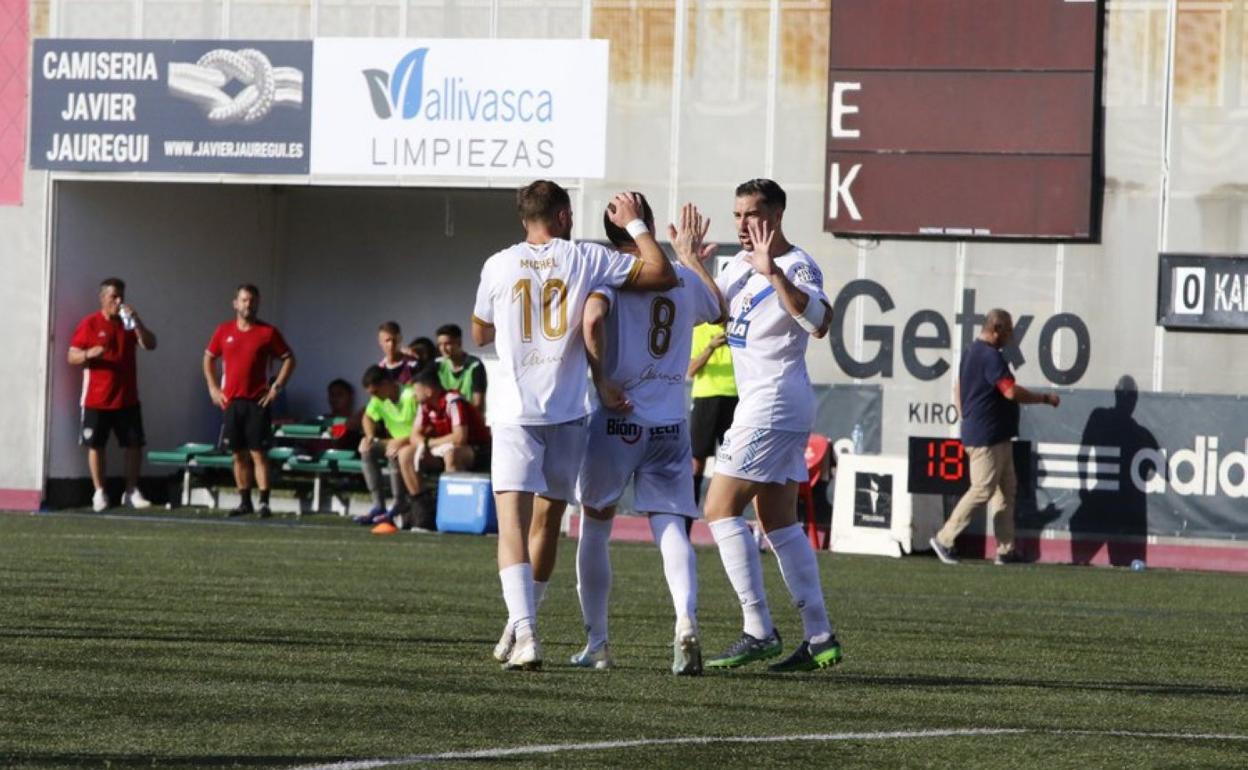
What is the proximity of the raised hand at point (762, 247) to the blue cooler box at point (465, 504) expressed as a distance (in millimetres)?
11893

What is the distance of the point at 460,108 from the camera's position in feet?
70.2

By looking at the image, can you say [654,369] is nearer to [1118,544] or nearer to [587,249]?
[587,249]

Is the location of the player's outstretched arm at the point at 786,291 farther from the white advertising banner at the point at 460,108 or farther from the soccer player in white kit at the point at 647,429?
the white advertising banner at the point at 460,108

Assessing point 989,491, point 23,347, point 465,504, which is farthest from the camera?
point 23,347

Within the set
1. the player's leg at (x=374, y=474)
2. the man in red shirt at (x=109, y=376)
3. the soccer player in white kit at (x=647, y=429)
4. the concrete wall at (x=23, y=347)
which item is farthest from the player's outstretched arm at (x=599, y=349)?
the concrete wall at (x=23, y=347)

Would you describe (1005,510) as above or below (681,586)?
below

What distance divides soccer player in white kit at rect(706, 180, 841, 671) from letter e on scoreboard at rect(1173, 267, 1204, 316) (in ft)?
37.0

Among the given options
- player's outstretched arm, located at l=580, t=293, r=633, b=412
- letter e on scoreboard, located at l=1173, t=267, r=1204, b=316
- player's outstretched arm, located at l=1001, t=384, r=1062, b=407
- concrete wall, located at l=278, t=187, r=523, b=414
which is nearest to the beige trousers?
player's outstretched arm, located at l=1001, t=384, r=1062, b=407

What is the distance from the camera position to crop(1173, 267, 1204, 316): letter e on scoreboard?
1972 centimetres

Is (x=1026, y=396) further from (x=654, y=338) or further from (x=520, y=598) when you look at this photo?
(x=520, y=598)

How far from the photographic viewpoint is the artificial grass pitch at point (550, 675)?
6668 millimetres

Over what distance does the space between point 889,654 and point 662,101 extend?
11.3 metres

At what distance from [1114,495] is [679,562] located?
11.7 meters

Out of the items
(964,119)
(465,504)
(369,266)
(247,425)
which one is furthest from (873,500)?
(369,266)
